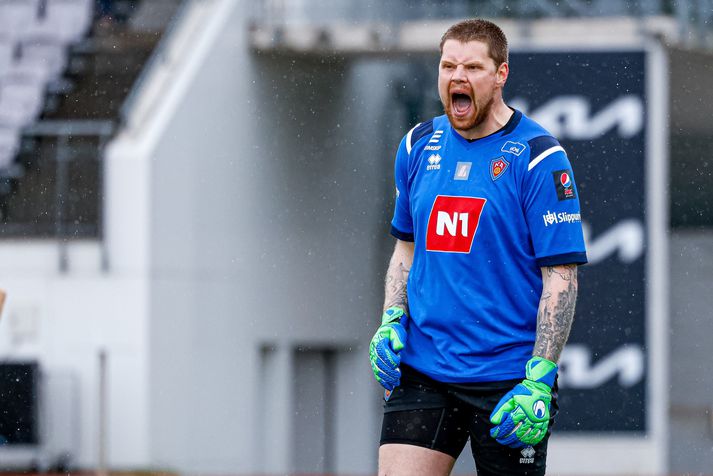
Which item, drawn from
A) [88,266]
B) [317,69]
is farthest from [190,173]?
[317,69]

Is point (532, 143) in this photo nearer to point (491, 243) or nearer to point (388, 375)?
point (491, 243)

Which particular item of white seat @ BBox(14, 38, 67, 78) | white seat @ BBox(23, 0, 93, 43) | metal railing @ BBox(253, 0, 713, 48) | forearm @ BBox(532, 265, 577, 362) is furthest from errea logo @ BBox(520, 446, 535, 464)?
white seat @ BBox(23, 0, 93, 43)

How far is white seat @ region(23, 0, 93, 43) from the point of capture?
16.6 m

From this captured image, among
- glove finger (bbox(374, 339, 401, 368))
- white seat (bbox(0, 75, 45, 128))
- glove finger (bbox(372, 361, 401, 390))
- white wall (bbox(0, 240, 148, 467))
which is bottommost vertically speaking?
white wall (bbox(0, 240, 148, 467))

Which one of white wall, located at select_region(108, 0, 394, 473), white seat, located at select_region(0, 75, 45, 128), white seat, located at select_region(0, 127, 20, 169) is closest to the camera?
white wall, located at select_region(108, 0, 394, 473)

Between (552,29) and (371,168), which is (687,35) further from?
(371,168)

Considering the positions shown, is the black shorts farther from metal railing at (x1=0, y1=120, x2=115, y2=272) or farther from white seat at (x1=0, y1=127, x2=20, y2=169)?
white seat at (x1=0, y1=127, x2=20, y2=169)

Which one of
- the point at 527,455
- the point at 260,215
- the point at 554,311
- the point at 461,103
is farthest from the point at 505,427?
the point at 260,215

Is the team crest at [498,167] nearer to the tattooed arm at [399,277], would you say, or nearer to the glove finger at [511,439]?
the tattooed arm at [399,277]

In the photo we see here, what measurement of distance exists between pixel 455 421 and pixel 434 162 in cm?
73

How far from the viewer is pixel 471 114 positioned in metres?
4.18

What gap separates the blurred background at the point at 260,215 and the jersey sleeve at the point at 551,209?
9.90 meters

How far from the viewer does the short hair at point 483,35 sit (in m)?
4.18

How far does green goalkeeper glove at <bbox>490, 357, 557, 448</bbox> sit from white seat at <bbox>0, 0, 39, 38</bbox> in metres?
13.6
